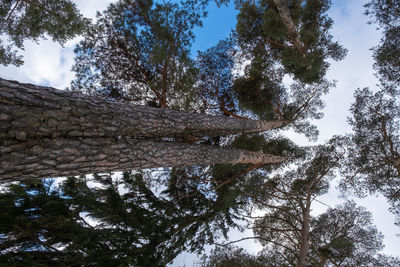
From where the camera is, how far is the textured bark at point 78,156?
1780mm

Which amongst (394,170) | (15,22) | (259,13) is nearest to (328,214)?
(394,170)

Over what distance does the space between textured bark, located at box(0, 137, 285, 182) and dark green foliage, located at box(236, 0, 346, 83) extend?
5.21 meters

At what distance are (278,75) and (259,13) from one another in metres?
2.48

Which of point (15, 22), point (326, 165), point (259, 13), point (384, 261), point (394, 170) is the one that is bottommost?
point (384, 261)

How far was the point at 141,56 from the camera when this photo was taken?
5.35m

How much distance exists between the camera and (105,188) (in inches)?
159

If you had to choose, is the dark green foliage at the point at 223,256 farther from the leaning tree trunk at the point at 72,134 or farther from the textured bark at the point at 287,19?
the textured bark at the point at 287,19

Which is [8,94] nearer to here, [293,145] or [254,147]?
[254,147]

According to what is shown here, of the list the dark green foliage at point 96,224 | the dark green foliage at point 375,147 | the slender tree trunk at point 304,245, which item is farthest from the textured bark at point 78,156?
the dark green foliage at point 375,147

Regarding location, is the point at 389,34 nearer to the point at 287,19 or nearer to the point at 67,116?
the point at 287,19

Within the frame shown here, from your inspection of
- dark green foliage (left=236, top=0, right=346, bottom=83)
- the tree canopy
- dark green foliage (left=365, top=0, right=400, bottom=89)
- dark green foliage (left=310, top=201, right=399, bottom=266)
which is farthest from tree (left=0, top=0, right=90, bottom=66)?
dark green foliage (left=310, top=201, right=399, bottom=266)

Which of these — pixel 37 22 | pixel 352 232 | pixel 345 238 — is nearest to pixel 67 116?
pixel 37 22

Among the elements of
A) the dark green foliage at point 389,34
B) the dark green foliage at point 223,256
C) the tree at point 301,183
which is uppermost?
the dark green foliage at point 389,34

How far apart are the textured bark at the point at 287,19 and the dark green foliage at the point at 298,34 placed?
0.10 m
